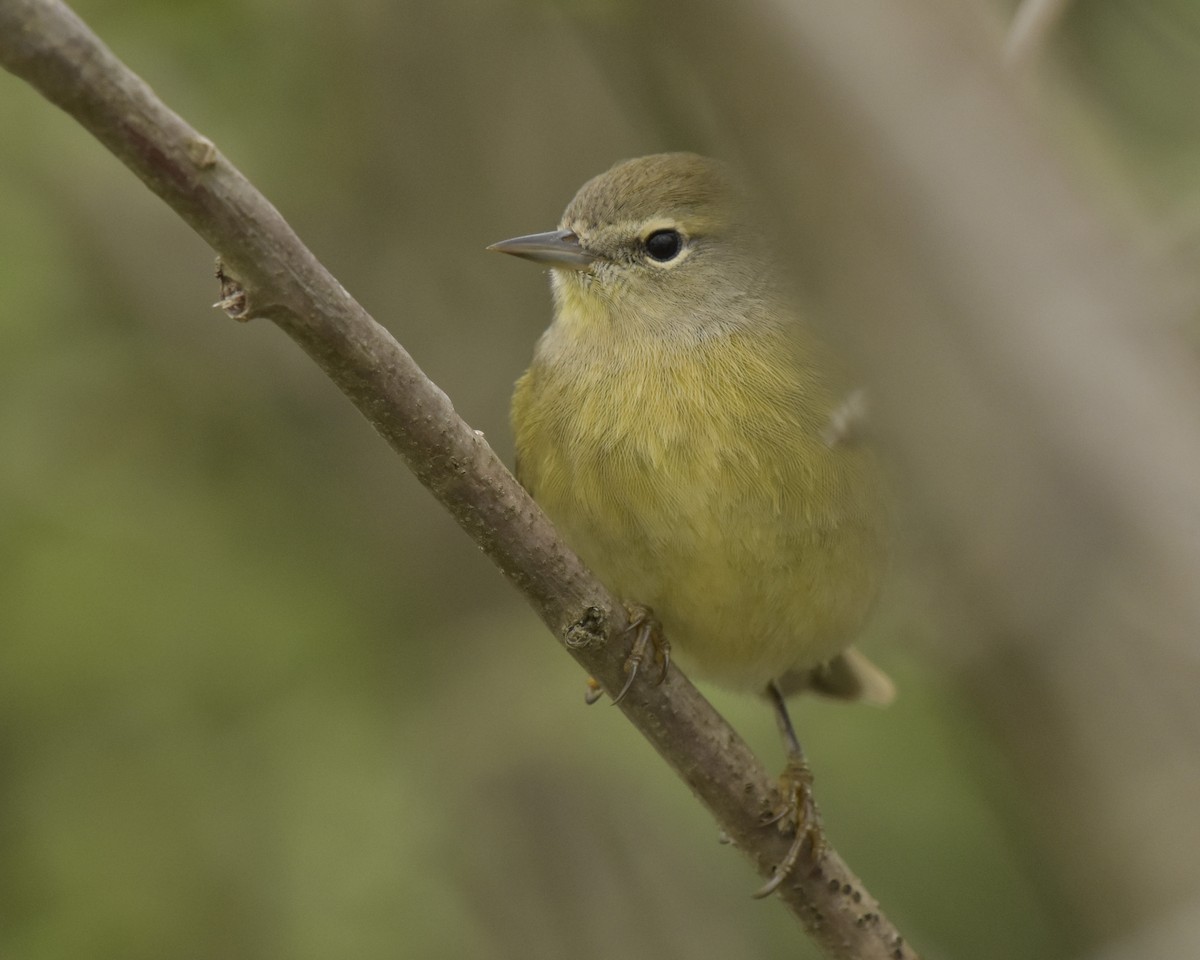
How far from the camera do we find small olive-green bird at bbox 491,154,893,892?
3.72 metres

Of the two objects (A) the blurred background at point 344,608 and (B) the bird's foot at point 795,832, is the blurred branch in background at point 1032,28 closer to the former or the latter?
(A) the blurred background at point 344,608

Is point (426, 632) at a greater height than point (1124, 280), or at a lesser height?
greater

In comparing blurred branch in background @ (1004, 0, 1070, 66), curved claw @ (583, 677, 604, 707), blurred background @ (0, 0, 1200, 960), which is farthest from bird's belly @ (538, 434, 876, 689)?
blurred branch in background @ (1004, 0, 1070, 66)

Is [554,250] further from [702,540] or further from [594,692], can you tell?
[594,692]

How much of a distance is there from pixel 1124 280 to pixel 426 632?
4.95 meters

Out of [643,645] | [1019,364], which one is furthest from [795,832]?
[1019,364]

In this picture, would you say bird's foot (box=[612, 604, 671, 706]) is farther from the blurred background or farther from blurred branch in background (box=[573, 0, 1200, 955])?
blurred branch in background (box=[573, 0, 1200, 955])

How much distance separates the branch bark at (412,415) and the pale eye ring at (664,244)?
1384 mm

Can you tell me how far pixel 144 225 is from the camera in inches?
243

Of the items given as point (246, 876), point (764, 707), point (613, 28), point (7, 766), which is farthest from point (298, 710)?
point (613, 28)

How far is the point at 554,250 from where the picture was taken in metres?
4.15

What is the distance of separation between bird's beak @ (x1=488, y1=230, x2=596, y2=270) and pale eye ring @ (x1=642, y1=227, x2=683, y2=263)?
183 millimetres

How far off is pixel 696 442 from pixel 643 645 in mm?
555

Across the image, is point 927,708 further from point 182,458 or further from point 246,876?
point 182,458
